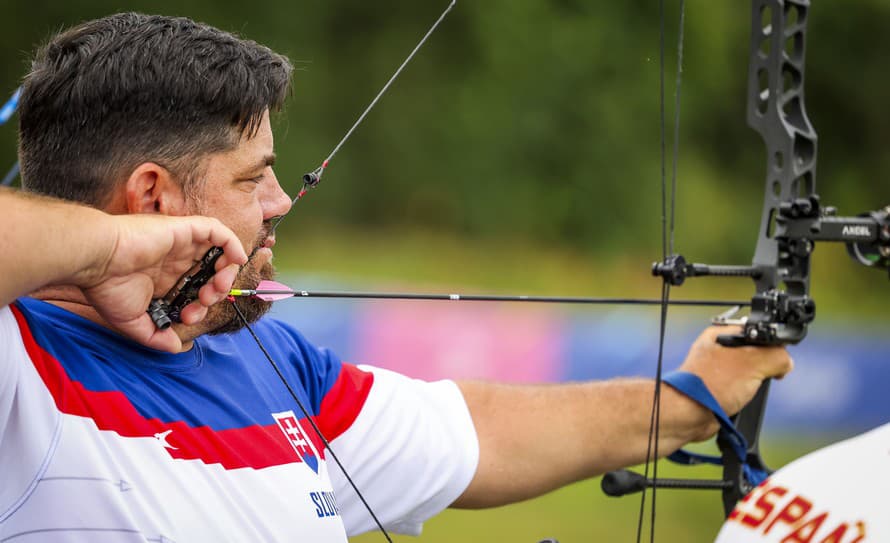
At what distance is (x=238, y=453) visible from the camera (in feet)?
6.27

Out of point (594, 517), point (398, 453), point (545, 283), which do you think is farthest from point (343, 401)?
point (545, 283)

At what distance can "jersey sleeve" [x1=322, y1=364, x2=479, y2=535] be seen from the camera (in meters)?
2.29

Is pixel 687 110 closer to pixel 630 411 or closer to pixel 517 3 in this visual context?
pixel 517 3

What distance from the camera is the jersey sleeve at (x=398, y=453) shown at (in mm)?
2293

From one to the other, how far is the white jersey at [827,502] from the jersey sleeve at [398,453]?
0.79 meters

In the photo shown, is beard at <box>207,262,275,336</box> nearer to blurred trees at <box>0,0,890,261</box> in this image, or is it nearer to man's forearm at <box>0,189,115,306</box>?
man's forearm at <box>0,189,115,306</box>

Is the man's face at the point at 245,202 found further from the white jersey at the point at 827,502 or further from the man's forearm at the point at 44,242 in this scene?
the white jersey at the point at 827,502

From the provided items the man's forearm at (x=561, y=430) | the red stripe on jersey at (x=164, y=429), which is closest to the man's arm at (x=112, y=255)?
the red stripe on jersey at (x=164, y=429)

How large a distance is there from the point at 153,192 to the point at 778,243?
51.6 inches

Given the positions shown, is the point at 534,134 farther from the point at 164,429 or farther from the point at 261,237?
the point at 164,429

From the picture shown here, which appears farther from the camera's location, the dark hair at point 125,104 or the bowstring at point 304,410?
the bowstring at point 304,410

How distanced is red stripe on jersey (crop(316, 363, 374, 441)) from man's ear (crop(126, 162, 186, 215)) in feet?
1.67

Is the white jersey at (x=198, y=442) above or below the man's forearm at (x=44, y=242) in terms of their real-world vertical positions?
below

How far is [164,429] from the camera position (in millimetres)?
1831
